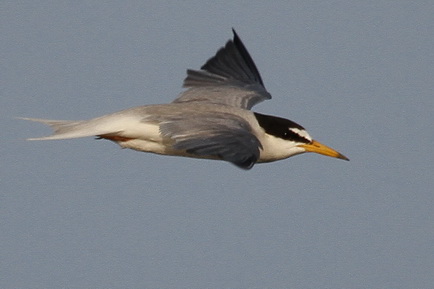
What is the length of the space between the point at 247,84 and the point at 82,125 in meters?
3.33

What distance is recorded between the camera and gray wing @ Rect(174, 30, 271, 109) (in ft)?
45.8

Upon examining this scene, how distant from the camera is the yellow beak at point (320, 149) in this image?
12480 millimetres

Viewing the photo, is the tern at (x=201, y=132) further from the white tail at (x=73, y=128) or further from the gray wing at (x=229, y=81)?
the gray wing at (x=229, y=81)

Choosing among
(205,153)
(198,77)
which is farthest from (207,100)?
(205,153)

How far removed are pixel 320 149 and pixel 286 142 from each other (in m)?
0.43

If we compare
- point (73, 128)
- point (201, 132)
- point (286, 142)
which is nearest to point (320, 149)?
point (286, 142)

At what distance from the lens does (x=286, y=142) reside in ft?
40.7

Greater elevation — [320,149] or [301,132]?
[301,132]

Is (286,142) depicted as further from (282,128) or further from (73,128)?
(73,128)

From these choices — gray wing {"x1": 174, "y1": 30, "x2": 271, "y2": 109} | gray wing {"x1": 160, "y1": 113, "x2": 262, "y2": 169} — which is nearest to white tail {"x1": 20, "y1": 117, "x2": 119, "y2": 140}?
gray wing {"x1": 160, "y1": 113, "x2": 262, "y2": 169}

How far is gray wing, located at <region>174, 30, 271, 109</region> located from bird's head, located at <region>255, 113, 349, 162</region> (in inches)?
55.2

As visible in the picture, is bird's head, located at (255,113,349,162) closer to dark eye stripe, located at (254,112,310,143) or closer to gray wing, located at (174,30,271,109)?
dark eye stripe, located at (254,112,310,143)

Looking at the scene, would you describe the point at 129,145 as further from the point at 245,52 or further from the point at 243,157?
the point at 245,52

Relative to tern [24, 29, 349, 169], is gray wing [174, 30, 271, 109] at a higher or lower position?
higher
